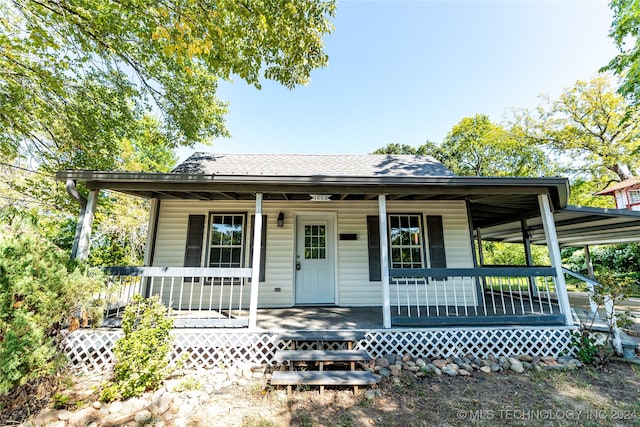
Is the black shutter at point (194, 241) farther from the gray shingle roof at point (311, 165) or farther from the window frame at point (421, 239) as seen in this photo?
the window frame at point (421, 239)

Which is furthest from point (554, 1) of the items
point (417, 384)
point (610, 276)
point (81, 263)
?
point (81, 263)

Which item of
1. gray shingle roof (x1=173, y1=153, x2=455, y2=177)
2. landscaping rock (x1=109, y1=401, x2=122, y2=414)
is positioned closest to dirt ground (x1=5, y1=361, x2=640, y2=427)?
landscaping rock (x1=109, y1=401, x2=122, y2=414)

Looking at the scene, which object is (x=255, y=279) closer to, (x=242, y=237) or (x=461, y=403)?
(x=242, y=237)

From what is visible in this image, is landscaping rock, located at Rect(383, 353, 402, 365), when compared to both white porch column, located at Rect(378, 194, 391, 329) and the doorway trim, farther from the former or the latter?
the doorway trim

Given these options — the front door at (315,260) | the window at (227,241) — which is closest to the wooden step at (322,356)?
the front door at (315,260)

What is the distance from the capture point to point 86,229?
13.8ft

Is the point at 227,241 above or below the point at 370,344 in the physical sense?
above

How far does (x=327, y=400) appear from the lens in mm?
2988

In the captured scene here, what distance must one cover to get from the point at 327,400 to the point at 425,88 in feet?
40.3

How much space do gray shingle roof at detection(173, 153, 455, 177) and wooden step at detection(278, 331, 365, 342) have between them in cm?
353

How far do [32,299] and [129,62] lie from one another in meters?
5.86

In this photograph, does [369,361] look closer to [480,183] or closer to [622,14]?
[480,183]

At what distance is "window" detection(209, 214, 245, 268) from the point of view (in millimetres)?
5777

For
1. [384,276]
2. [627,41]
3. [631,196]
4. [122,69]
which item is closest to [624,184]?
[631,196]
